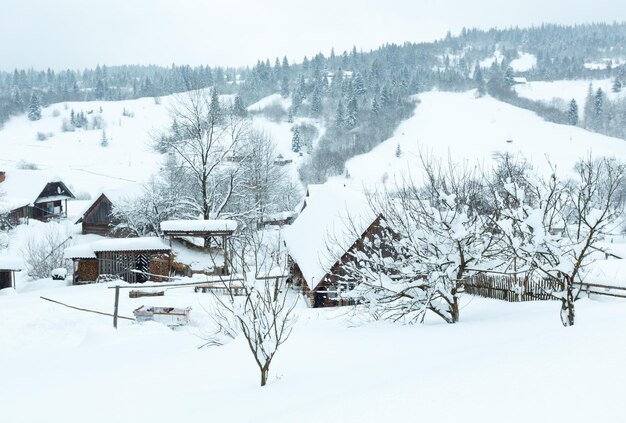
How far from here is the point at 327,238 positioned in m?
20.3

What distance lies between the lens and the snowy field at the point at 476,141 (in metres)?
84.0

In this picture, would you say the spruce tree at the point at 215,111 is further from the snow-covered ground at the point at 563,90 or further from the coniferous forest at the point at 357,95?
the snow-covered ground at the point at 563,90

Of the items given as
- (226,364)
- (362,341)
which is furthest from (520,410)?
(226,364)

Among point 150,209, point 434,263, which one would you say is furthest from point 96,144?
point 434,263

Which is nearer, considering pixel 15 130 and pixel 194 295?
pixel 194 295

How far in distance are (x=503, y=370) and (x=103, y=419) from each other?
Answer: 5.67 metres

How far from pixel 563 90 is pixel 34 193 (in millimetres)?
151325

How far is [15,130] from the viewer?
12375 centimetres

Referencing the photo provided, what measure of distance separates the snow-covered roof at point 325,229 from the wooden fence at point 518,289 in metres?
4.93

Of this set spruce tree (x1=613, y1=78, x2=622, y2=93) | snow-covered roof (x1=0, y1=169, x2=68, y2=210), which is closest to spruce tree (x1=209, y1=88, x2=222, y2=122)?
snow-covered roof (x1=0, y1=169, x2=68, y2=210)

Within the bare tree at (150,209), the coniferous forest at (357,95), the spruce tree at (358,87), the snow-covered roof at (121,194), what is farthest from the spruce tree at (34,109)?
the bare tree at (150,209)

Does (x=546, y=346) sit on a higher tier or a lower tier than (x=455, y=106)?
lower

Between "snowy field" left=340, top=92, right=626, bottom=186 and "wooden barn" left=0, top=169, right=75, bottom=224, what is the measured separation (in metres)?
46.0

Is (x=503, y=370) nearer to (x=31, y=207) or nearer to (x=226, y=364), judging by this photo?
(x=226, y=364)
